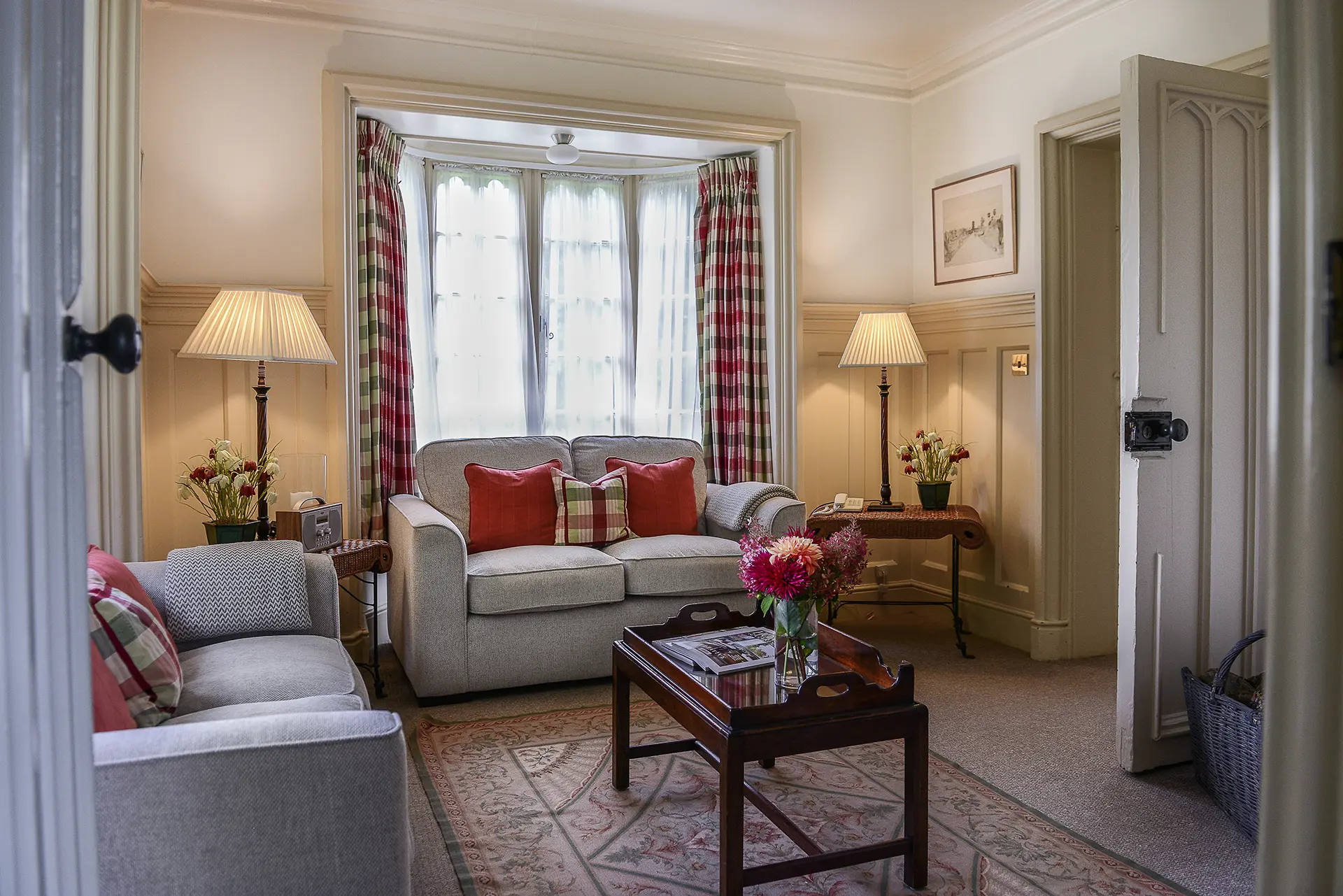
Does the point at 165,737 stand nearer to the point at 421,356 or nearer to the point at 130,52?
the point at 130,52

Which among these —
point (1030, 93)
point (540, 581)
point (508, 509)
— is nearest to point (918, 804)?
point (540, 581)

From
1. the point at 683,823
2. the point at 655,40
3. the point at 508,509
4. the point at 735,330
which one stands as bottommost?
the point at 683,823

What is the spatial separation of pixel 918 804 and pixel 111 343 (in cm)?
202

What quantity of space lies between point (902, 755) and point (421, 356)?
9.55 feet

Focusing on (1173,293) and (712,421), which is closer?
(1173,293)

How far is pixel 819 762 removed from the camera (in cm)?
296

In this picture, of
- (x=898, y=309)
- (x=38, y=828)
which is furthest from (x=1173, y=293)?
(x=38, y=828)

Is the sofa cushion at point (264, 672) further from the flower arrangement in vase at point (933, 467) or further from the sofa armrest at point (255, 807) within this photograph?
the flower arrangement in vase at point (933, 467)

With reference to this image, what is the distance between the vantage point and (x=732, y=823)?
2.04m

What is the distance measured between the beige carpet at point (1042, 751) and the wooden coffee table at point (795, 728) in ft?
2.02

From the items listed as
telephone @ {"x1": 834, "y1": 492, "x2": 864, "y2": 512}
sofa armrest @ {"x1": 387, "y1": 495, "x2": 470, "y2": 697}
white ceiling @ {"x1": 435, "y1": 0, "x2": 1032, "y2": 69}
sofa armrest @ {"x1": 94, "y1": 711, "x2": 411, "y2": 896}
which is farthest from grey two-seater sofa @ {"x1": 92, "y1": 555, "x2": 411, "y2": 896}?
white ceiling @ {"x1": 435, "y1": 0, "x2": 1032, "y2": 69}

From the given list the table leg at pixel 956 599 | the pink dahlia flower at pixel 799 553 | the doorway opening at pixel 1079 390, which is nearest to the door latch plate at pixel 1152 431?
the pink dahlia flower at pixel 799 553

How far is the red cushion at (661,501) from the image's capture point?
4281 millimetres

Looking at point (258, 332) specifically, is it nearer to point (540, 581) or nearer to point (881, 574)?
point (540, 581)
